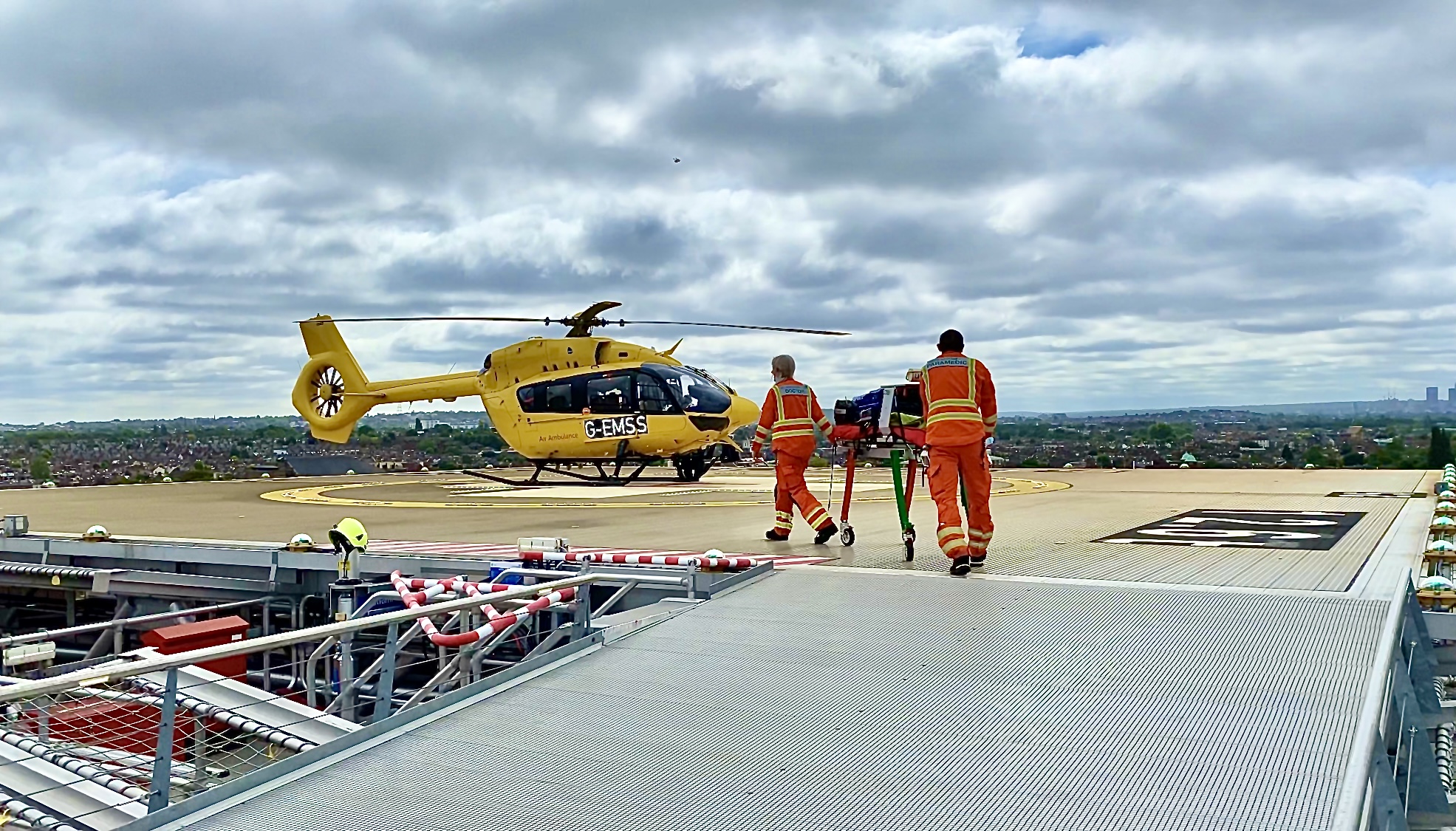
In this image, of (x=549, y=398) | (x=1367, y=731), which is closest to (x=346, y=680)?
(x=1367, y=731)

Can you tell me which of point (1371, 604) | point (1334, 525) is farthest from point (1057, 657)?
point (1334, 525)

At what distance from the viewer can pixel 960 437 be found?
874cm

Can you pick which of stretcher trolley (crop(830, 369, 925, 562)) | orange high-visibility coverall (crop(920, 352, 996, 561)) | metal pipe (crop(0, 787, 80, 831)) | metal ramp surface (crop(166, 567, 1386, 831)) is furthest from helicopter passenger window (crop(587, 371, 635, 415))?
metal pipe (crop(0, 787, 80, 831))

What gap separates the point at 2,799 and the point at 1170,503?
15.8 metres

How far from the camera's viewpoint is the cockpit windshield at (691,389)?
20344 millimetres

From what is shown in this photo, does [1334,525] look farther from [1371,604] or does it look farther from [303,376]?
[303,376]

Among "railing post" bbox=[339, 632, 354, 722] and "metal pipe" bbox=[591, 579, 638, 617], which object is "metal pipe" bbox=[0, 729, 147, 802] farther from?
"metal pipe" bbox=[591, 579, 638, 617]

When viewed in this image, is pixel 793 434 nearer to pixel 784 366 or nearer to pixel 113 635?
pixel 784 366

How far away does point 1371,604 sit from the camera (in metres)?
6.52

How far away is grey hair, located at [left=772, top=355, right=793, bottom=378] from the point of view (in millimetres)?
10883

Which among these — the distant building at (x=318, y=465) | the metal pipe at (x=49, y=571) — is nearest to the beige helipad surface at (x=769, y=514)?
the metal pipe at (x=49, y=571)

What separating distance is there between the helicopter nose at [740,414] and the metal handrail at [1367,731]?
15.4m

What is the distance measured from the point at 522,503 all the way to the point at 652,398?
3873mm

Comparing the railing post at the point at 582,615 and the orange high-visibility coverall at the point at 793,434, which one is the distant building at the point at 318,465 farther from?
the railing post at the point at 582,615
